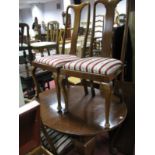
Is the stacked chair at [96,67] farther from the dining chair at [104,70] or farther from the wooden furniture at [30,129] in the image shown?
the wooden furniture at [30,129]

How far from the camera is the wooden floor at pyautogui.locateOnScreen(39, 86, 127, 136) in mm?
1354

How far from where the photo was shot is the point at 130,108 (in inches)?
63.5

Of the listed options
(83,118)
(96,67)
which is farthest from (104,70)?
(83,118)

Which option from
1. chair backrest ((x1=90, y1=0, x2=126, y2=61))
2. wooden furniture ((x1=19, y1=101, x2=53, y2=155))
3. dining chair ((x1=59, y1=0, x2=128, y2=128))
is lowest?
wooden furniture ((x1=19, y1=101, x2=53, y2=155))

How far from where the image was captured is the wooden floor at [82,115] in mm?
1354

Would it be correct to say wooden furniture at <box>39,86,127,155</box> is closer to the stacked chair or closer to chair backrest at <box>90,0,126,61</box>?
the stacked chair

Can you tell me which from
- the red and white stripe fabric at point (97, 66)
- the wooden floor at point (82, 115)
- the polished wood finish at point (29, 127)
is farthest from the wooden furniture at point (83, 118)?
the polished wood finish at point (29, 127)

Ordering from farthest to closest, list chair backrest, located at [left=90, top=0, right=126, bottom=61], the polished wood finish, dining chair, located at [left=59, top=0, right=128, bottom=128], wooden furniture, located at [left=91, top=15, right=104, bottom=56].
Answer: wooden furniture, located at [left=91, top=15, right=104, bottom=56]
chair backrest, located at [left=90, top=0, right=126, bottom=61]
dining chair, located at [left=59, top=0, right=128, bottom=128]
the polished wood finish

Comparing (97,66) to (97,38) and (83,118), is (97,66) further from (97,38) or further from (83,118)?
(97,38)

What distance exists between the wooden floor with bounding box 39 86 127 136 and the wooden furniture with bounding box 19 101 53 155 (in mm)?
490

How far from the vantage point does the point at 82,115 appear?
1.54 m

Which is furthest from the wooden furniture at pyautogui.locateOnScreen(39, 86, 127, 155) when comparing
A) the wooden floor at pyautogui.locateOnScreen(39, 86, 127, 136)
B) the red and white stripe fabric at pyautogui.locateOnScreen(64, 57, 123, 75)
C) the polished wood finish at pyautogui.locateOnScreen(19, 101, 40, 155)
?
the polished wood finish at pyautogui.locateOnScreen(19, 101, 40, 155)

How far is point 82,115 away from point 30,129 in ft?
2.53
